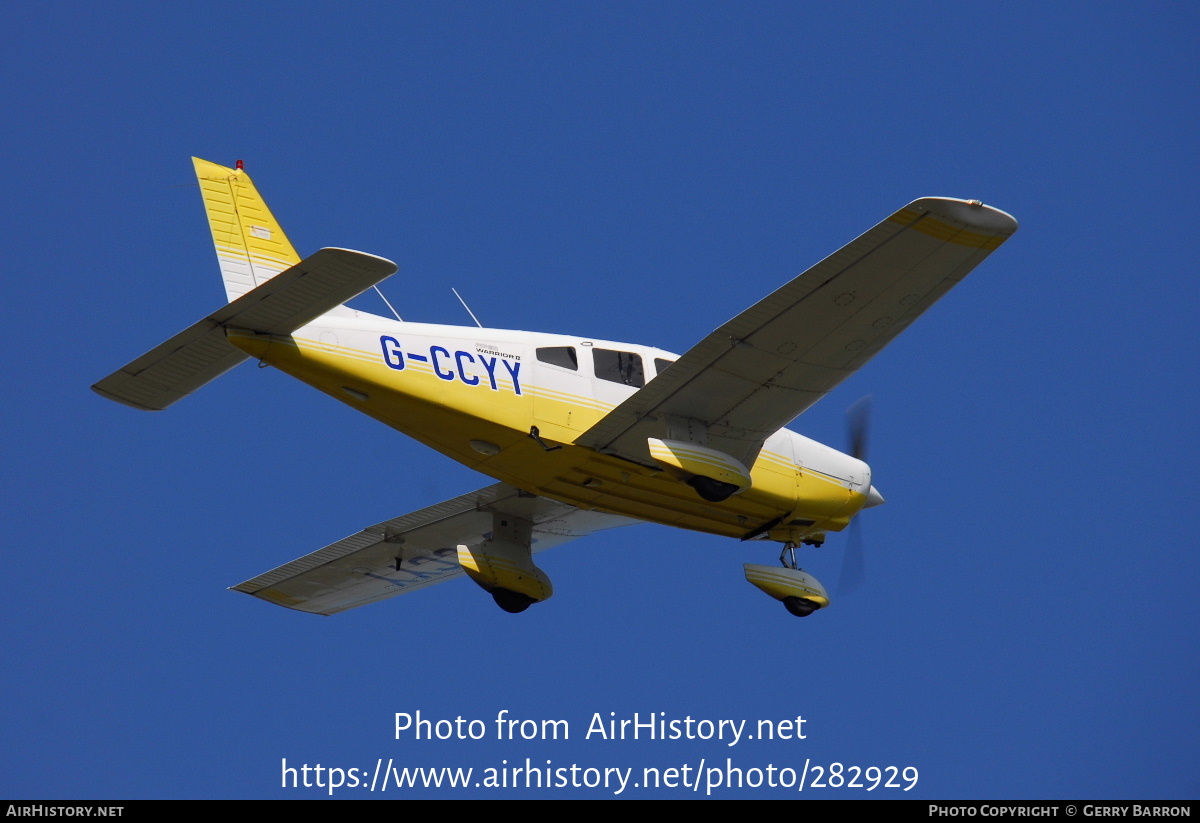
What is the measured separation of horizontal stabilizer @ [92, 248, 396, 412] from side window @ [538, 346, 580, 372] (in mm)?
2565

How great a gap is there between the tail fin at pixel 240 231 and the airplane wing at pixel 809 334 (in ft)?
13.1

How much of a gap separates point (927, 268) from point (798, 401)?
2324 mm

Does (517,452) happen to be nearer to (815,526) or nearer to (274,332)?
(274,332)

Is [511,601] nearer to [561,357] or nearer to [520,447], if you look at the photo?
[520,447]

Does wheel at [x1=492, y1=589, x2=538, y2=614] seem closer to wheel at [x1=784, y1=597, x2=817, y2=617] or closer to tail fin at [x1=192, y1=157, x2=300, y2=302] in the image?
wheel at [x1=784, y1=597, x2=817, y2=617]

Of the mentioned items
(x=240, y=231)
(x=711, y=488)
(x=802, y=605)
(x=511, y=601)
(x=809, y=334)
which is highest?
(x=240, y=231)

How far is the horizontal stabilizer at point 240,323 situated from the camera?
13484mm

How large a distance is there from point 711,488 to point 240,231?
5956 millimetres

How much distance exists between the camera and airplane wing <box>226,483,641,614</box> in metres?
18.1

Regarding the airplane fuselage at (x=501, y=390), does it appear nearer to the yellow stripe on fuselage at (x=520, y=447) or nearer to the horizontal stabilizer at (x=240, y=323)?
the yellow stripe on fuselage at (x=520, y=447)

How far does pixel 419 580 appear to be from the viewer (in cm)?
1980

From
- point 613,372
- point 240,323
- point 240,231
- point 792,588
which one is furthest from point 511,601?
point 240,231

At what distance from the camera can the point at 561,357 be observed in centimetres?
1552
